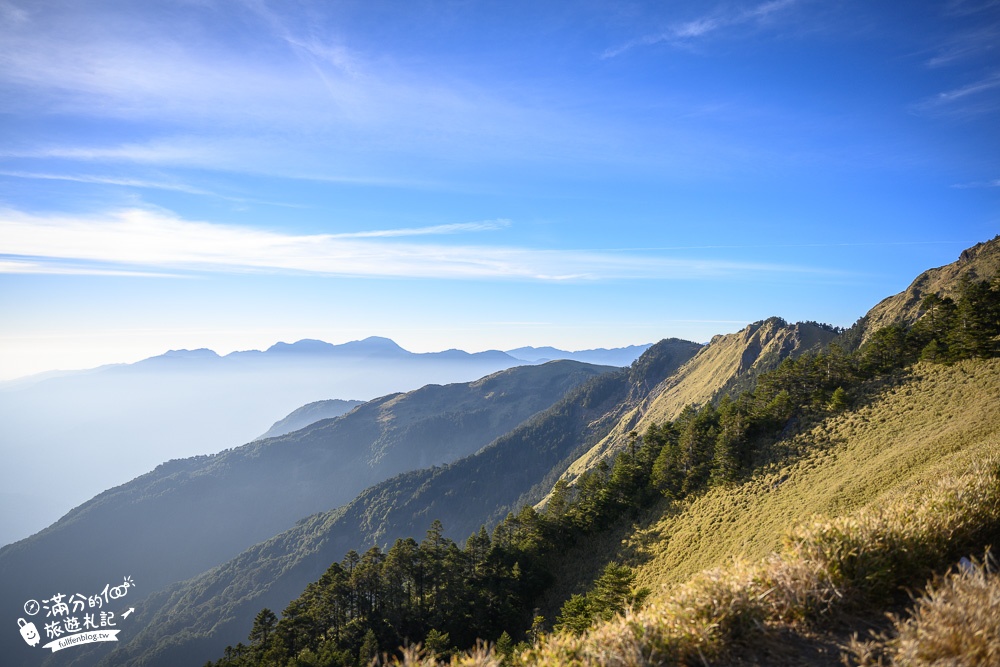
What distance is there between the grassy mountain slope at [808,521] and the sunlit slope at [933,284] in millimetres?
121269

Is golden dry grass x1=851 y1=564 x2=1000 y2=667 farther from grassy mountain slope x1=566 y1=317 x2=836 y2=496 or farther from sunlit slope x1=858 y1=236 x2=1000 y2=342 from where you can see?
sunlit slope x1=858 y1=236 x2=1000 y2=342

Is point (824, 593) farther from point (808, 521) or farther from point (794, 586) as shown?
point (808, 521)

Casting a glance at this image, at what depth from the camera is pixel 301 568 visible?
194500mm

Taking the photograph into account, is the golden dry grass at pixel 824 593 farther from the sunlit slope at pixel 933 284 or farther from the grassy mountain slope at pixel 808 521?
the sunlit slope at pixel 933 284

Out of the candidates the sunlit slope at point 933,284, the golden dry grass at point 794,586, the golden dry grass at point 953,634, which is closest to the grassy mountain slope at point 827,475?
the golden dry grass at point 794,586

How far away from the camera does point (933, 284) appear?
153125 millimetres

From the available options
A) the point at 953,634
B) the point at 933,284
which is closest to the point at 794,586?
the point at 953,634

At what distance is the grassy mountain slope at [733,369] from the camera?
16038 centimetres

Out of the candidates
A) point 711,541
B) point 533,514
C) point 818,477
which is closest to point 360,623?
point 533,514

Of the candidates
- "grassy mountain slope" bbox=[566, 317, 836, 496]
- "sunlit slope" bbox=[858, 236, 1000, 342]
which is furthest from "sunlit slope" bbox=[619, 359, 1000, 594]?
"sunlit slope" bbox=[858, 236, 1000, 342]

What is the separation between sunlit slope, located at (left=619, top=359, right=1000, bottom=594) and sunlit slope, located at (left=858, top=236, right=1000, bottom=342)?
392 ft

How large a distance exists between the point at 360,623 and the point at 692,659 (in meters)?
Answer: 47.5

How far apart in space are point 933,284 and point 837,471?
17055 cm

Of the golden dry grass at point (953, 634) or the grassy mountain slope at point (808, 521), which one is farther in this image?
the grassy mountain slope at point (808, 521)
